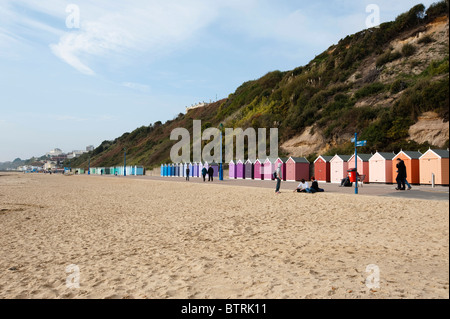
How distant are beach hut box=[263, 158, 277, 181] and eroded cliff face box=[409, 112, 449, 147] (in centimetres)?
1235

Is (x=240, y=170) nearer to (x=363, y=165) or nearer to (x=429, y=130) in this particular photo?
(x=363, y=165)

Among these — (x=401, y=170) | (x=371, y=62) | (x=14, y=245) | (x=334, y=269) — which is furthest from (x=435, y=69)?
(x=14, y=245)

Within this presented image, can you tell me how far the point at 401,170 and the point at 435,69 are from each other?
24294 millimetres

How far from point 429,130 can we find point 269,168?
1408 centimetres

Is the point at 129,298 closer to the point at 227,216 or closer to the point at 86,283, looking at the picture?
A: the point at 86,283

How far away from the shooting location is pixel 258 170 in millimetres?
33531

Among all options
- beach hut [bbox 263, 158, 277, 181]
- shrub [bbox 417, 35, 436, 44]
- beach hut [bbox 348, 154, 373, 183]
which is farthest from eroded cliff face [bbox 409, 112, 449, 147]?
shrub [bbox 417, 35, 436, 44]

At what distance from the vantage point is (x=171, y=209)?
1240 centimetres

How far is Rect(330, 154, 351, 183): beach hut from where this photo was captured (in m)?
25.9

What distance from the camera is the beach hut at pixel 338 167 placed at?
2591 centimetres

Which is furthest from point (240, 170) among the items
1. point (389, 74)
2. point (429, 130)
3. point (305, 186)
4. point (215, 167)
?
point (389, 74)

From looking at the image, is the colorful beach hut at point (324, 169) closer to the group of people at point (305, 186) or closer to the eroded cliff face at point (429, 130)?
the eroded cliff face at point (429, 130)

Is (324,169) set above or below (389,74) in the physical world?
below

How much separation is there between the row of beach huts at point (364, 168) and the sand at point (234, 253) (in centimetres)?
984
